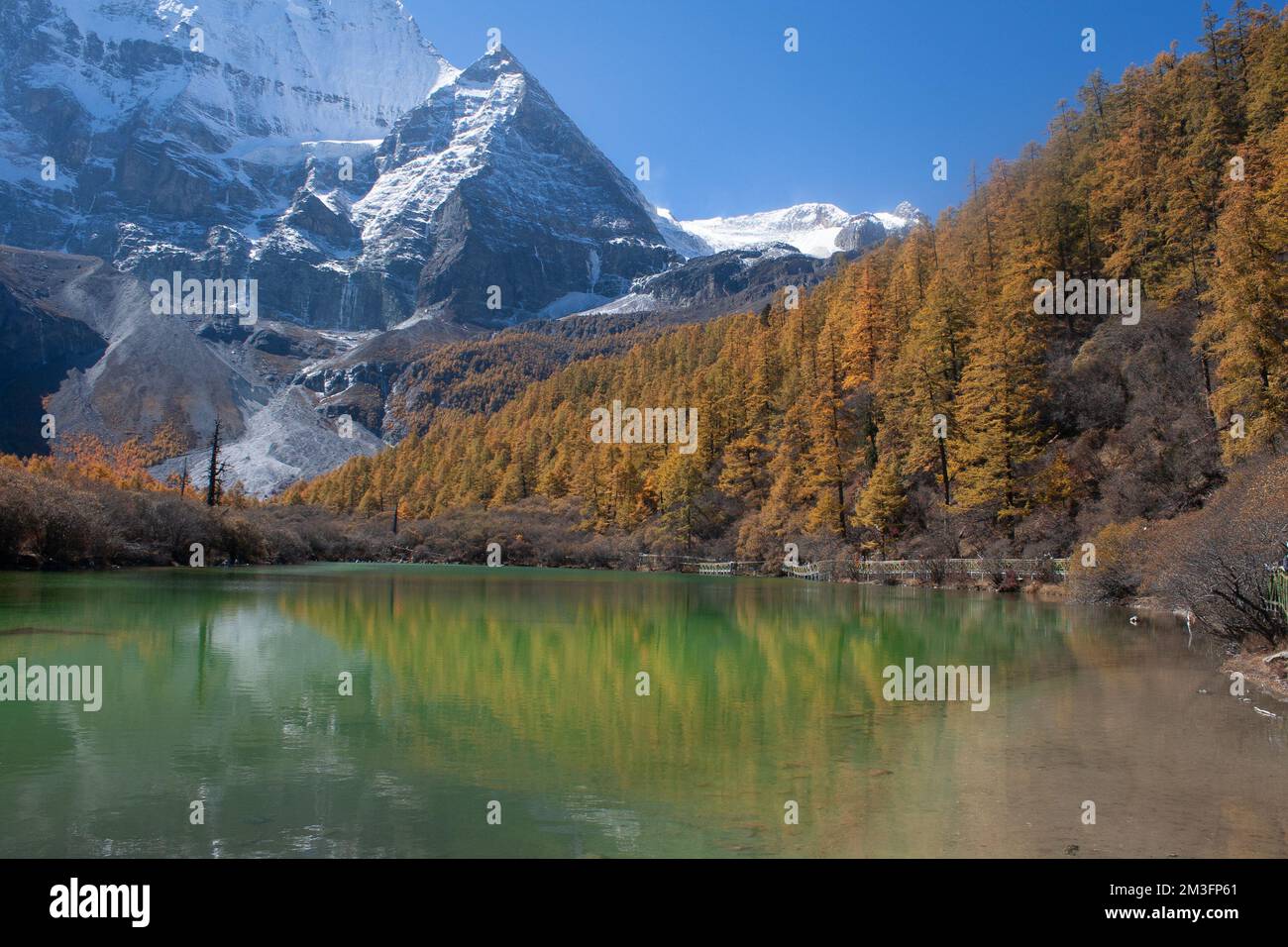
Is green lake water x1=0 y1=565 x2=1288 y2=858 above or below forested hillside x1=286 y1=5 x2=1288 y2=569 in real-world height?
below

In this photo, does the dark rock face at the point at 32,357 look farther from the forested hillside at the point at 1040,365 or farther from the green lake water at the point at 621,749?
the green lake water at the point at 621,749

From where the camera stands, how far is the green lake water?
7.21 metres

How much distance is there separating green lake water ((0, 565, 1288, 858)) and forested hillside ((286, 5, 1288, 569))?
52.4 feet

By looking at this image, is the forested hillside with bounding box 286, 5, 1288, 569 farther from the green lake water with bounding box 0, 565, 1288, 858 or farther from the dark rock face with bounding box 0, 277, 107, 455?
the dark rock face with bounding box 0, 277, 107, 455

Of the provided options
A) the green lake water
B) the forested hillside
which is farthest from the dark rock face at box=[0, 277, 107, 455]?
the green lake water

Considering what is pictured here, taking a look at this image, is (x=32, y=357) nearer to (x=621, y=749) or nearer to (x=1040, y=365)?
(x=1040, y=365)

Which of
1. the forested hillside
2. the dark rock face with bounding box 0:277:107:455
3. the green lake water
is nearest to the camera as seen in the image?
the green lake water

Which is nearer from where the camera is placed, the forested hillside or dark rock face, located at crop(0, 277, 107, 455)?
the forested hillside

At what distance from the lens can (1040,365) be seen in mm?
42156

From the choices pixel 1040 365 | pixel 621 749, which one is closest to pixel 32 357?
pixel 1040 365

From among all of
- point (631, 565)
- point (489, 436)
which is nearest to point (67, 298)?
point (489, 436)

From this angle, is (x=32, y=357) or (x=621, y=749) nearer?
(x=621, y=749)

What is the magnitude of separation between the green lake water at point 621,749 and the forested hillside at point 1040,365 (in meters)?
16.0

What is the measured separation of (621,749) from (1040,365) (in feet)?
126
